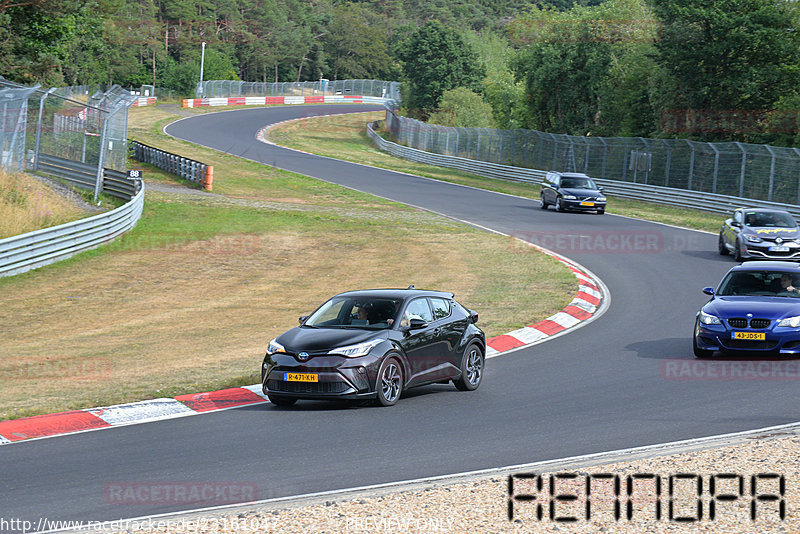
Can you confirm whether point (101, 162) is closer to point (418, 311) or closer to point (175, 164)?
point (175, 164)

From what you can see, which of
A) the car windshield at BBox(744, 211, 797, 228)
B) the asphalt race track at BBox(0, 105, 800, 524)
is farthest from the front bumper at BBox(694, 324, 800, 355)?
the car windshield at BBox(744, 211, 797, 228)

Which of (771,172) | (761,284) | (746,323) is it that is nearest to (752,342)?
(746,323)

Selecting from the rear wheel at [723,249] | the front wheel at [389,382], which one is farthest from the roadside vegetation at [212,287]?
the rear wheel at [723,249]

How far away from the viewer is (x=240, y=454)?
9.05m

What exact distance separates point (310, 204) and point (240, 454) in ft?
105

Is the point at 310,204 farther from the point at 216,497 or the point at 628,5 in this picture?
the point at 628,5

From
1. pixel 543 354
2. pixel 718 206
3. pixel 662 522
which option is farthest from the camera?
pixel 718 206

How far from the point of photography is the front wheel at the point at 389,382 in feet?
37.3

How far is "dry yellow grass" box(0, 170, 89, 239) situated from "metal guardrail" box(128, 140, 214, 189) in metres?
13.9

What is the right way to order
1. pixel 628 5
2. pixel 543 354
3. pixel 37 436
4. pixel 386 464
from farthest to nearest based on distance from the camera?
pixel 628 5
pixel 543 354
pixel 37 436
pixel 386 464

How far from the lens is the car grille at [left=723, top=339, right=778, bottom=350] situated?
45.6 ft

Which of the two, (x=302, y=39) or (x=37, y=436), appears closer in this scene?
(x=37, y=436)

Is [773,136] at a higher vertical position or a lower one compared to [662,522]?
higher

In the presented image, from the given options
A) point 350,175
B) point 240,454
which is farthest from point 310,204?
point 240,454
